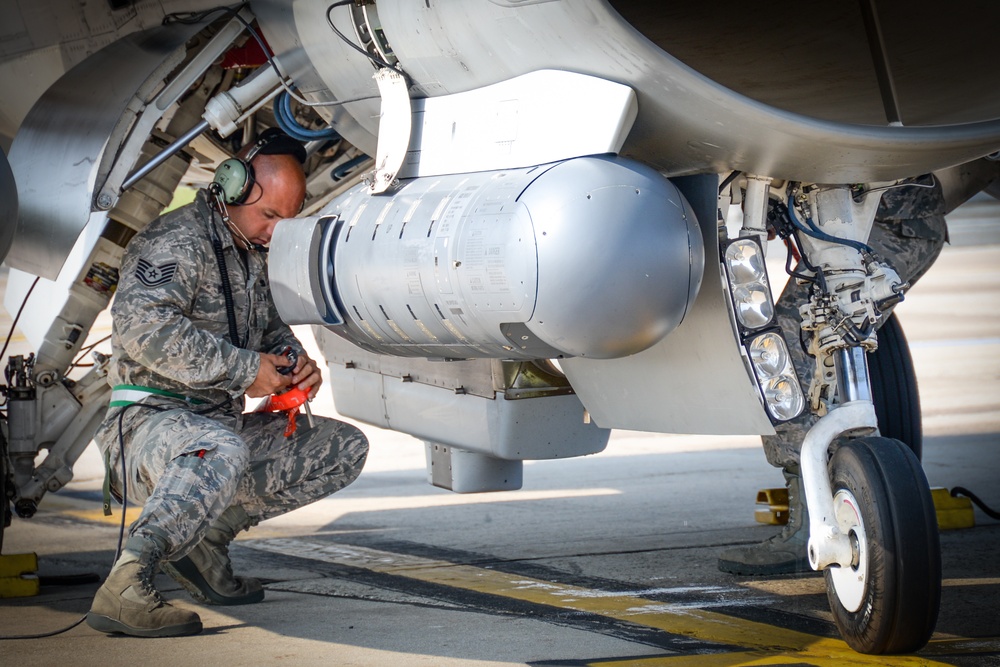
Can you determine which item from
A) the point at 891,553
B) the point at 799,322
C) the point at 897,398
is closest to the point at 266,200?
the point at 799,322

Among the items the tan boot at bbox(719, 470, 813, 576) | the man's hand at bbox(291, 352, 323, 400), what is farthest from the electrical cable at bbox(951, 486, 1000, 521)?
the man's hand at bbox(291, 352, 323, 400)

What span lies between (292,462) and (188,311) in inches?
27.8

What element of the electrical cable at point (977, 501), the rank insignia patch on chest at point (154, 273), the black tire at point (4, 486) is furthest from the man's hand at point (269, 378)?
the electrical cable at point (977, 501)

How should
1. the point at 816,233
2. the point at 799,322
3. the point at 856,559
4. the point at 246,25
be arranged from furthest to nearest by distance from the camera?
the point at 799,322 → the point at 246,25 → the point at 816,233 → the point at 856,559

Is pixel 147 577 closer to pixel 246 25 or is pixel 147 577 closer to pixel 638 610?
pixel 638 610

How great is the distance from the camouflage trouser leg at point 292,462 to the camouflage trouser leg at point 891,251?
1.62 m

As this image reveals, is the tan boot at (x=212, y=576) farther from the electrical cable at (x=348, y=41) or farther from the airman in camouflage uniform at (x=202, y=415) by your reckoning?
the electrical cable at (x=348, y=41)

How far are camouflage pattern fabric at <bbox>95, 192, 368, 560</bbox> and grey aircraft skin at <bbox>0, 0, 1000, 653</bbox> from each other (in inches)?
12.3

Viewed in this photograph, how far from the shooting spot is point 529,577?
191 inches

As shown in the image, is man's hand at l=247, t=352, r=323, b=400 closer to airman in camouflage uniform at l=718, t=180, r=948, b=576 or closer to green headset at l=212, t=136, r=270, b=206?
green headset at l=212, t=136, r=270, b=206

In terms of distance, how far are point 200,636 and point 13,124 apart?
8.94 feet

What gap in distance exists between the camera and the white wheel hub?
3451 millimetres

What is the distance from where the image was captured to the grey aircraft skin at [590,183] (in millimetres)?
3287

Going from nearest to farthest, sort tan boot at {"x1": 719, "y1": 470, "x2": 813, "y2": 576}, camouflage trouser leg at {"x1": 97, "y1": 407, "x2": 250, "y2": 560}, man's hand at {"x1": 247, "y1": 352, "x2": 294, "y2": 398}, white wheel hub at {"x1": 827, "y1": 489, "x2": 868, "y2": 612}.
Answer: white wheel hub at {"x1": 827, "y1": 489, "x2": 868, "y2": 612}
camouflage trouser leg at {"x1": 97, "y1": 407, "x2": 250, "y2": 560}
man's hand at {"x1": 247, "y1": 352, "x2": 294, "y2": 398}
tan boot at {"x1": 719, "y1": 470, "x2": 813, "y2": 576}
